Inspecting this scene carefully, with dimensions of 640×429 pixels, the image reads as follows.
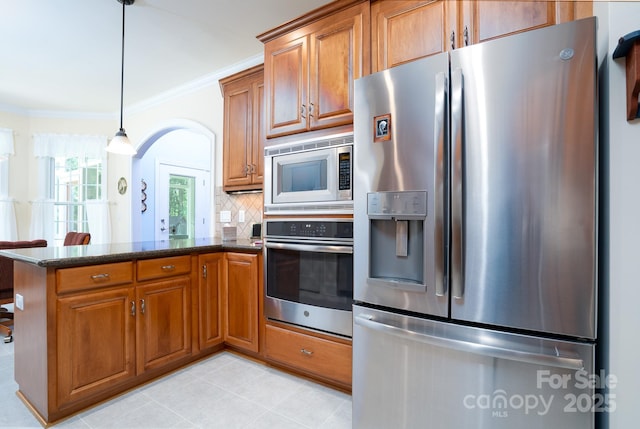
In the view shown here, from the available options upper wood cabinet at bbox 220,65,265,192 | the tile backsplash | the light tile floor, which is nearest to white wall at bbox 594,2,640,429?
the light tile floor

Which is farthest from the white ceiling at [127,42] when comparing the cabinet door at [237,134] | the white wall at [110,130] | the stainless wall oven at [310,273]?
the stainless wall oven at [310,273]

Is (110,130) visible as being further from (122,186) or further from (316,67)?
(316,67)

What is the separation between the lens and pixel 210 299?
2.47 metres

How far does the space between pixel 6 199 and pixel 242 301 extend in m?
4.48

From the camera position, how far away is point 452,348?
125 centimetres

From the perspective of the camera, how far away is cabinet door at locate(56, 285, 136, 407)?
1694mm

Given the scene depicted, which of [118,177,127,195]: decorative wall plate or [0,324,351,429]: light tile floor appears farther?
[118,177,127,195]: decorative wall plate

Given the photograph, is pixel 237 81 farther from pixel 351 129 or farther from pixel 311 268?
pixel 311 268

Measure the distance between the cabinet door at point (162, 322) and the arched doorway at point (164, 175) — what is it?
1933 millimetres

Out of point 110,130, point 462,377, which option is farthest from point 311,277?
point 110,130

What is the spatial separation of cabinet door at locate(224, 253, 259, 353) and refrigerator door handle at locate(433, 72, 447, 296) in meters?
1.43

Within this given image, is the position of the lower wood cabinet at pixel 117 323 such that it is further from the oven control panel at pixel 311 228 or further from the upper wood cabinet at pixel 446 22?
the upper wood cabinet at pixel 446 22

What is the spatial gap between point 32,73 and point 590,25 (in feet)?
16.3

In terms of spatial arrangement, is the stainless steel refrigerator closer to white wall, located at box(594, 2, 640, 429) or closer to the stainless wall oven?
white wall, located at box(594, 2, 640, 429)
